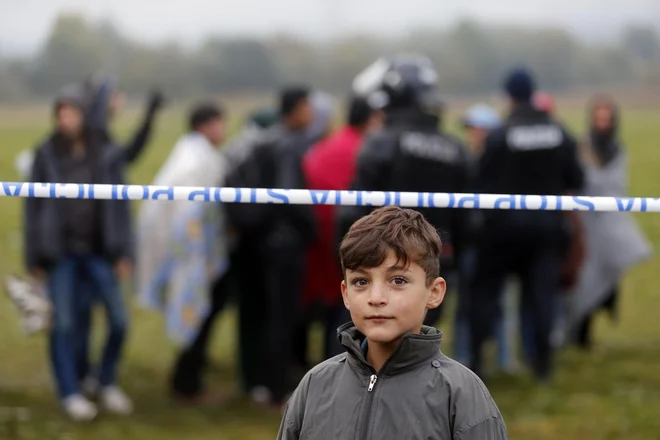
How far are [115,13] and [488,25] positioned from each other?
6587 mm

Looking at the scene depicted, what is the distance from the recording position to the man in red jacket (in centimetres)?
782

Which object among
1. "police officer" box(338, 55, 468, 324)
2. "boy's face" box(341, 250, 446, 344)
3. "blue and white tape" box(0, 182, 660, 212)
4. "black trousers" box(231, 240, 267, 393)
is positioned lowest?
"black trousers" box(231, 240, 267, 393)

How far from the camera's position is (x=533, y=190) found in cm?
813

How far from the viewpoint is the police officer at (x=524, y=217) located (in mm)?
8148

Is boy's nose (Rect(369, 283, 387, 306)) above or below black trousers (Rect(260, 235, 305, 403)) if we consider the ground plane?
above

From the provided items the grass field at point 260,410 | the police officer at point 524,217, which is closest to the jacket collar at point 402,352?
the grass field at point 260,410

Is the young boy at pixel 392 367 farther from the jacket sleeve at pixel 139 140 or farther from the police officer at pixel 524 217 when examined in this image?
the police officer at pixel 524 217

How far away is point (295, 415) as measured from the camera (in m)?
3.36

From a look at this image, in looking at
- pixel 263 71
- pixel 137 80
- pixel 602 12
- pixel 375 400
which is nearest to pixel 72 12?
pixel 137 80

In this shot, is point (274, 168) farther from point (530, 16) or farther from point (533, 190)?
point (530, 16)

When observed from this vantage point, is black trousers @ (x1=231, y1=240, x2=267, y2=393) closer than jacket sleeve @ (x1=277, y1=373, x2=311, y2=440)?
No

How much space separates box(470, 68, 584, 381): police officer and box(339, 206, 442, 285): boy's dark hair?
4817 mm

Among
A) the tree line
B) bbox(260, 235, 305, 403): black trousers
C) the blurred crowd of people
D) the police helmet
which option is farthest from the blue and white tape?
the tree line

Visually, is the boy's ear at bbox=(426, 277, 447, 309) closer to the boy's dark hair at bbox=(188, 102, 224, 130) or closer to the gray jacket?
the gray jacket
